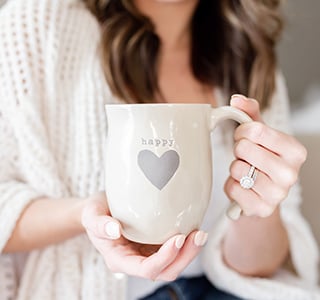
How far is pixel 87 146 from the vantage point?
2.94 ft

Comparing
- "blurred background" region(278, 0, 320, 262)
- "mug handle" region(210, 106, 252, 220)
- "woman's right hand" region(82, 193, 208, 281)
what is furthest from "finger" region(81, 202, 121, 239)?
"blurred background" region(278, 0, 320, 262)

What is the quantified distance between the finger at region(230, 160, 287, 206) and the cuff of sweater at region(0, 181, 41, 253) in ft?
1.15

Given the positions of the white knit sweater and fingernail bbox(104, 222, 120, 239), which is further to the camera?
the white knit sweater

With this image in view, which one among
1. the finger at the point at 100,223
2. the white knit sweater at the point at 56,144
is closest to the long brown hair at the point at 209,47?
the white knit sweater at the point at 56,144

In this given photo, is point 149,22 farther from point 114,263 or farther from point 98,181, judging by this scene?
point 114,263

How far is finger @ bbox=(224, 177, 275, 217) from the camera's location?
0.66 meters

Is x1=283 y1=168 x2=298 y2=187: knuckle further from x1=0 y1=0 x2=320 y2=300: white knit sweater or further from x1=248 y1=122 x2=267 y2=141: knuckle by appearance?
x1=0 y1=0 x2=320 y2=300: white knit sweater

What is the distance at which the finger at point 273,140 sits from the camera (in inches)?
24.8

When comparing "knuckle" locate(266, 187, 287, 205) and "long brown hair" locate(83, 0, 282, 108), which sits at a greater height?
"knuckle" locate(266, 187, 287, 205)

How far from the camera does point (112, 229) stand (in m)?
0.61

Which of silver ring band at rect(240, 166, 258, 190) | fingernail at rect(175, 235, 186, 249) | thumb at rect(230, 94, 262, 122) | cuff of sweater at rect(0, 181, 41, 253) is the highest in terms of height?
thumb at rect(230, 94, 262, 122)

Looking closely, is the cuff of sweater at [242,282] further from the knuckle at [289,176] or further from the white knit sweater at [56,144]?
the knuckle at [289,176]

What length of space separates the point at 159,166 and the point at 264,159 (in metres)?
0.13

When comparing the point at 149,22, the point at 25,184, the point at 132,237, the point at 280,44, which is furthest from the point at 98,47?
the point at 280,44
